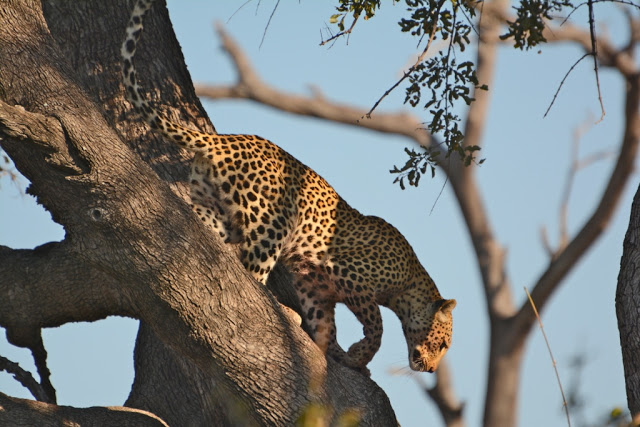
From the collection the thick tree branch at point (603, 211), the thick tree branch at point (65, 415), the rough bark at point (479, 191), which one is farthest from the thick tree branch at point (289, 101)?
the thick tree branch at point (65, 415)

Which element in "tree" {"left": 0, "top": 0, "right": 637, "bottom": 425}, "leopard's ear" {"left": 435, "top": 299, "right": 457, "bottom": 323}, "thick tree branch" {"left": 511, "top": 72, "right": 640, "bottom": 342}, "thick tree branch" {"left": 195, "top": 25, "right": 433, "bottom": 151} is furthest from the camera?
"thick tree branch" {"left": 195, "top": 25, "right": 433, "bottom": 151}

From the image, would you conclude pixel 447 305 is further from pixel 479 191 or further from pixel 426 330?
pixel 479 191

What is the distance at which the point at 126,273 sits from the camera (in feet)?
16.4

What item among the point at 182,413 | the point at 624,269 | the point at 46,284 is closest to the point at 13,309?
the point at 46,284

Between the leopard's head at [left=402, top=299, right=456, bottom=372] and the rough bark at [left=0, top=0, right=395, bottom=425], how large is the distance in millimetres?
1156

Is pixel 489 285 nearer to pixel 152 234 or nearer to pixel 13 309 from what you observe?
pixel 13 309

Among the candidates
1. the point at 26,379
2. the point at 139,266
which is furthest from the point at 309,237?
the point at 26,379

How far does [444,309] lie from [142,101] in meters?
2.79

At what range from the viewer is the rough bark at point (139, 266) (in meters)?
4.89

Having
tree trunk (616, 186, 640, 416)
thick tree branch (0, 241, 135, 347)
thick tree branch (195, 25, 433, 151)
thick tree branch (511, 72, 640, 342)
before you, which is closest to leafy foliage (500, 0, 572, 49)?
tree trunk (616, 186, 640, 416)

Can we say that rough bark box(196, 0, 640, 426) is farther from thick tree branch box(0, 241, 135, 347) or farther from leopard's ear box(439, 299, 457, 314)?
thick tree branch box(0, 241, 135, 347)

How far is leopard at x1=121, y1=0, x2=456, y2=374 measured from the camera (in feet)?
20.5

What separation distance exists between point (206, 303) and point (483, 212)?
1072 centimetres

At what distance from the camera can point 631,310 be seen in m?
5.32
